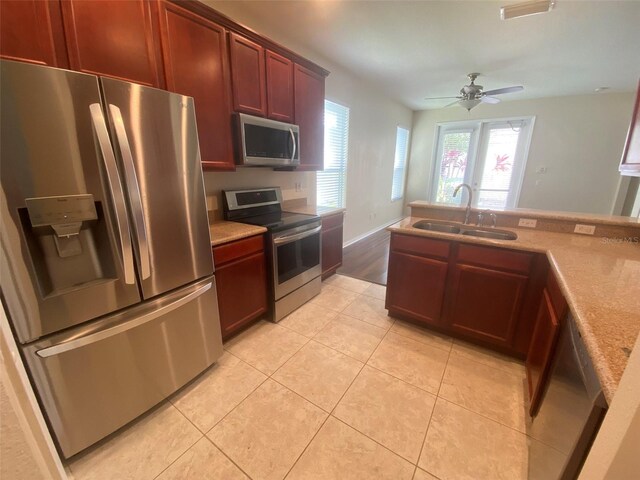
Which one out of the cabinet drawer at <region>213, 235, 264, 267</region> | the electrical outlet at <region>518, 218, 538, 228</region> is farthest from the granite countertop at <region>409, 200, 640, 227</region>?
the cabinet drawer at <region>213, 235, 264, 267</region>

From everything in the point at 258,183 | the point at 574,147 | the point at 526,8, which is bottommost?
the point at 258,183

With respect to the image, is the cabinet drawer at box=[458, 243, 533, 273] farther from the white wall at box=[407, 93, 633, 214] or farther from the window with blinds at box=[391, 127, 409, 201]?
the white wall at box=[407, 93, 633, 214]

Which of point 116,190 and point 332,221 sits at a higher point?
point 116,190

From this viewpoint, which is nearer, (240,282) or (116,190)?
(116,190)

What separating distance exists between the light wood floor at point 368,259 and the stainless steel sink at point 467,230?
49 centimetres

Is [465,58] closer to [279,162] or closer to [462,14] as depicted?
[462,14]

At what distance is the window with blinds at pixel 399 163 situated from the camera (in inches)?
231

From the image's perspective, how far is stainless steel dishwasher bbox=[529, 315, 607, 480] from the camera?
714 mm

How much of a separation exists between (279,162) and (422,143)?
5.09 m

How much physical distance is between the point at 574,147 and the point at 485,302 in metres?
4.94

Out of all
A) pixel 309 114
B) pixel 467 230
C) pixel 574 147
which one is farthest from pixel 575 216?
pixel 574 147

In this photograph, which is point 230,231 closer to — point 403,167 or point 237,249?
point 237,249

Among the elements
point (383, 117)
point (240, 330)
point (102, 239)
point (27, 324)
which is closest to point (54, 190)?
point (102, 239)

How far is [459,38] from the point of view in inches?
106
